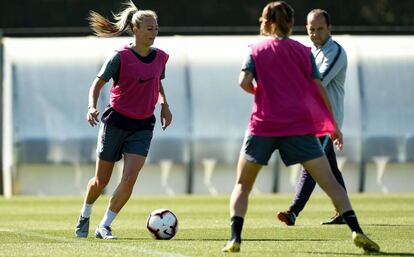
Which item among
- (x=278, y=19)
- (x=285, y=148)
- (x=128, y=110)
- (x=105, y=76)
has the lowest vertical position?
(x=285, y=148)

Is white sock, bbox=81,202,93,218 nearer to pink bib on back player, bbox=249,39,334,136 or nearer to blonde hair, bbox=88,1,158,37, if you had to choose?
blonde hair, bbox=88,1,158,37

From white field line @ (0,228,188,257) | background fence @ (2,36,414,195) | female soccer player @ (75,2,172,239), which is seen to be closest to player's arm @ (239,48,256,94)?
white field line @ (0,228,188,257)

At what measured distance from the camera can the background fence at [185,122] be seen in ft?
76.2

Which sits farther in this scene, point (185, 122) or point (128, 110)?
point (185, 122)

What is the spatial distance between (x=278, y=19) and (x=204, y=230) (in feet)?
12.7

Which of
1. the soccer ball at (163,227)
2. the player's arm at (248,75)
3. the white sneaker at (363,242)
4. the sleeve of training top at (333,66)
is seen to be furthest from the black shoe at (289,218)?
the player's arm at (248,75)

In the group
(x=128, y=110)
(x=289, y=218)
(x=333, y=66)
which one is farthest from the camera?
(x=289, y=218)

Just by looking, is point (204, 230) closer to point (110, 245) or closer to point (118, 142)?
point (118, 142)

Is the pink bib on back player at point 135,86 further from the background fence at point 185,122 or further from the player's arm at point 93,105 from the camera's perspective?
the background fence at point 185,122

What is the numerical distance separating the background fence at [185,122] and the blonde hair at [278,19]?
44.3 ft

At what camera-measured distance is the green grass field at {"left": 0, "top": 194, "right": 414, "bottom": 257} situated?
10.2m

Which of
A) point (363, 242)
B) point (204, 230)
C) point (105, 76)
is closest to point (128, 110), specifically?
point (105, 76)

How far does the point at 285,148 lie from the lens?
9758 mm

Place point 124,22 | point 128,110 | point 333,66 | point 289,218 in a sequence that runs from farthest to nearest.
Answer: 1. point 289,218
2. point 333,66
3. point 124,22
4. point 128,110
